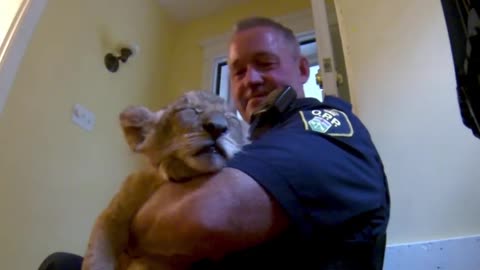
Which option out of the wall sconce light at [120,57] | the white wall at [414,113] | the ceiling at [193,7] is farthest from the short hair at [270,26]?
the ceiling at [193,7]

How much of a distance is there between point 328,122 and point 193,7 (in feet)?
7.93

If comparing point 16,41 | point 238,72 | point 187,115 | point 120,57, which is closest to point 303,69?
point 238,72

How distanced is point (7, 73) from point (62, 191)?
22.3 inches

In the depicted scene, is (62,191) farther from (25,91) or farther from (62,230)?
(25,91)

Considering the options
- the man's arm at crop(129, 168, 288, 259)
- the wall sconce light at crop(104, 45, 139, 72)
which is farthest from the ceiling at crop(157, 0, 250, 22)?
the man's arm at crop(129, 168, 288, 259)

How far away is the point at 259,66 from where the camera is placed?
1352 millimetres

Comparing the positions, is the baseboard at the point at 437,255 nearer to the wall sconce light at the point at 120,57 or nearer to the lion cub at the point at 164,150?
the lion cub at the point at 164,150

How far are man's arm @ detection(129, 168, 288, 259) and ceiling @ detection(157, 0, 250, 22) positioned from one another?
8.20 ft

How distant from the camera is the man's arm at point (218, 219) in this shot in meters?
0.69

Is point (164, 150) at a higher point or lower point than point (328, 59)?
lower

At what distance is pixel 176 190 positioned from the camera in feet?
2.49

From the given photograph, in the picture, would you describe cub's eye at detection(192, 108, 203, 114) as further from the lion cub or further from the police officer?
the police officer

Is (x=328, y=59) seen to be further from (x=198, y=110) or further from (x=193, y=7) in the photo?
(x=193, y=7)

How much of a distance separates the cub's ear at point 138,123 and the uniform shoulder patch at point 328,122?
308 millimetres
